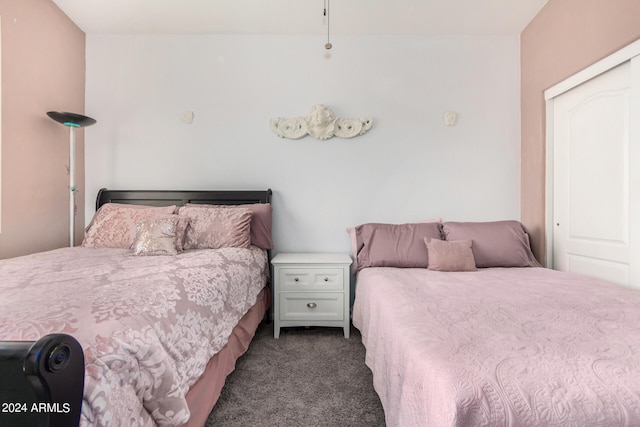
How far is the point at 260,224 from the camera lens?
251 cm

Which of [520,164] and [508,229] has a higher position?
[520,164]

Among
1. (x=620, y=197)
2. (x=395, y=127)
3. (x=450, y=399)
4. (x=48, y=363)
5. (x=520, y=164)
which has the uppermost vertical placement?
(x=395, y=127)

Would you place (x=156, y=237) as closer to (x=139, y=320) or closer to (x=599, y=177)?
(x=139, y=320)

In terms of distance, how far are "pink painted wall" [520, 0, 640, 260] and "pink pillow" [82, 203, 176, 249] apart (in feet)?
9.91

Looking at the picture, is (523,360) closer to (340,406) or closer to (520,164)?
(340,406)

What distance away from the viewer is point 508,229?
2.38 meters

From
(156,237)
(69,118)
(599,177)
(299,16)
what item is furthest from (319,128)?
(599,177)

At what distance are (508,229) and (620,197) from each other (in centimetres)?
66

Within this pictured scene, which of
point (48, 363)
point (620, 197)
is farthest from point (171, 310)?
point (620, 197)

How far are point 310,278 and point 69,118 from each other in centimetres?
215

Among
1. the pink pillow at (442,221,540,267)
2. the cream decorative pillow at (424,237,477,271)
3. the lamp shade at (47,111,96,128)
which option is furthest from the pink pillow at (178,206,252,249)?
the pink pillow at (442,221,540,267)

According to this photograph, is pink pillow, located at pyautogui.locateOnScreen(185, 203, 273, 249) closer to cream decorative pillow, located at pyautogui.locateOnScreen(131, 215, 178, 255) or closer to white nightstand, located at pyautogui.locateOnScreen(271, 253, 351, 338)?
white nightstand, located at pyautogui.locateOnScreen(271, 253, 351, 338)

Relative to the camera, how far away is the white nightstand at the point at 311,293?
7.60ft

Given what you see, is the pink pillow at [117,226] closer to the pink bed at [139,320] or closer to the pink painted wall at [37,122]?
the pink bed at [139,320]
